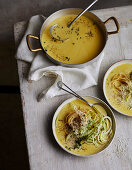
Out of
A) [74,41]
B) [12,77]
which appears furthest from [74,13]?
[12,77]

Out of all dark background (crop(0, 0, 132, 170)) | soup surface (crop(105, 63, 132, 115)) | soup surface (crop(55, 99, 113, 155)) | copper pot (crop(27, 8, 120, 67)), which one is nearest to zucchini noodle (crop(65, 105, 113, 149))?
soup surface (crop(55, 99, 113, 155))

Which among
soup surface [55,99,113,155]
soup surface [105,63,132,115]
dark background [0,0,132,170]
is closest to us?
soup surface [55,99,113,155]

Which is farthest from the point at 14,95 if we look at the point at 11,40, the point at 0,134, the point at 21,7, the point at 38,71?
the point at 38,71

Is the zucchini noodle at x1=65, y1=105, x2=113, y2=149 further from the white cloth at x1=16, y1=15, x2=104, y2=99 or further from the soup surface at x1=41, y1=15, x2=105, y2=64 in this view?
the soup surface at x1=41, y1=15, x2=105, y2=64

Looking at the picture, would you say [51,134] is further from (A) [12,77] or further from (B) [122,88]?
(A) [12,77]

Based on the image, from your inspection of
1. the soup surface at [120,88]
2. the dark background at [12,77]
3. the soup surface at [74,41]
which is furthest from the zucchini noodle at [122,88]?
the dark background at [12,77]
